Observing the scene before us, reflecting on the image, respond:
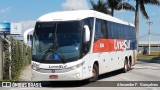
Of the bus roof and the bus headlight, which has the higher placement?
the bus roof

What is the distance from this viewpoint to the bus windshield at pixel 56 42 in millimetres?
16983

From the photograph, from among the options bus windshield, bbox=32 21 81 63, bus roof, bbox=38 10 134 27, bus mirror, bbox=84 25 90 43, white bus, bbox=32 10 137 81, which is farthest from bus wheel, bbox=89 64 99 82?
bus roof, bbox=38 10 134 27

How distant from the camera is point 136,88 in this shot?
16.5 metres

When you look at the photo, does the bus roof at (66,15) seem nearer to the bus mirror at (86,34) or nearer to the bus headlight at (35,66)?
the bus mirror at (86,34)

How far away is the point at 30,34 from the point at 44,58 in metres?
2.48

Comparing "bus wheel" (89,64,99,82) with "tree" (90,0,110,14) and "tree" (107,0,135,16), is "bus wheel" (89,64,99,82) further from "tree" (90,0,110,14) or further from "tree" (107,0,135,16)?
"tree" (90,0,110,14)

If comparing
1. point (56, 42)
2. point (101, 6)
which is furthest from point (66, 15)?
point (101, 6)

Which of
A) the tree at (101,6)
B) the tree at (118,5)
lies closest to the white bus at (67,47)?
the tree at (118,5)

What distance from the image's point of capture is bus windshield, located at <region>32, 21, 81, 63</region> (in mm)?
16983

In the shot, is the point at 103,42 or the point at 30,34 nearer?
the point at 30,34

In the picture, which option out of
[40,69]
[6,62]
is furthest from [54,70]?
[6,62]

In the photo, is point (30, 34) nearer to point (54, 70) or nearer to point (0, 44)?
point (0, 44)

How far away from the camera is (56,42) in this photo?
1722 centimetres

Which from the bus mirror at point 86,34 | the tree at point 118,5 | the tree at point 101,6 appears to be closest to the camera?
the bus mirror at point 86,34
